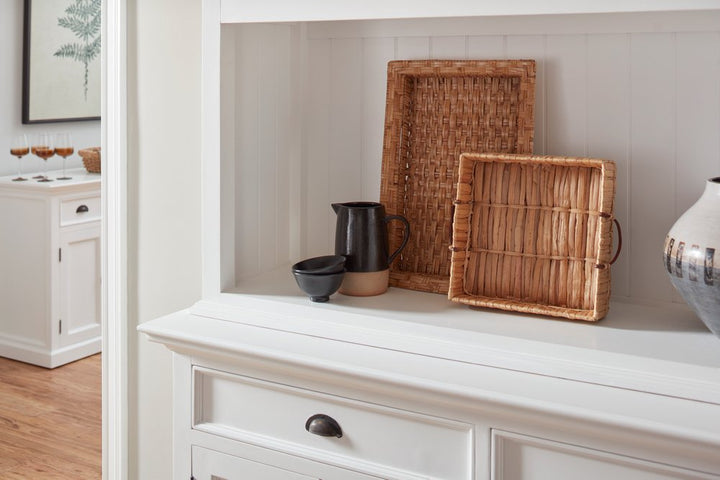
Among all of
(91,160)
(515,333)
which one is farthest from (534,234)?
(91,160)

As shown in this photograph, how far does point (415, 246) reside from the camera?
154cm

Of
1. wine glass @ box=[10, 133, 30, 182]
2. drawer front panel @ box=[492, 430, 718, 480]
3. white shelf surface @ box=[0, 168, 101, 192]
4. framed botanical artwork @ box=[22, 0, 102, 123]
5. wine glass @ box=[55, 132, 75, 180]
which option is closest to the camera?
drawer front panel @ box=[492, 430, 718, 480]

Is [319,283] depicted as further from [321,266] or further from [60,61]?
[60,61]

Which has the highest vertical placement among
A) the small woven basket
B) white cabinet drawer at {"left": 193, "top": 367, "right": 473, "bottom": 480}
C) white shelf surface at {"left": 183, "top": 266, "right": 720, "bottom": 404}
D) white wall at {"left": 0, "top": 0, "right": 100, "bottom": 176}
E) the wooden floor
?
white wall at {"left": 0, "top": 0, "right": 100, "bottom": 176}

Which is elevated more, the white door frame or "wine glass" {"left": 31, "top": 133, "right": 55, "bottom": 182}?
"wine glass" {"left": 31, "top": 133, "right": 55, "bottom": 182}

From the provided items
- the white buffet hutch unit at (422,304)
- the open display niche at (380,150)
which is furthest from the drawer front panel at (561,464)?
the open display niche at (380,150)

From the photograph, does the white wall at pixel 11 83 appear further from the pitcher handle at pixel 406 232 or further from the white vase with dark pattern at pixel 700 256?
the white vase with dark pattern at pixel 700 256

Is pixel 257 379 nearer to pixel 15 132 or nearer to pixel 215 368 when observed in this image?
pixel 215 368

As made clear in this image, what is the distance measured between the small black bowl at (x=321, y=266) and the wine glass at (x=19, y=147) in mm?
2920

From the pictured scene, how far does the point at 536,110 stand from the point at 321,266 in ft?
1.72

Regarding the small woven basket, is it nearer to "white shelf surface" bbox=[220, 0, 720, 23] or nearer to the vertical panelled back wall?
the vertical panelled back wall

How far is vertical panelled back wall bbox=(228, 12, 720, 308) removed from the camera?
1322mm

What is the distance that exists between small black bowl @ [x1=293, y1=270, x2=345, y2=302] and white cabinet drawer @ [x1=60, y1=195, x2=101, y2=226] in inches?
107

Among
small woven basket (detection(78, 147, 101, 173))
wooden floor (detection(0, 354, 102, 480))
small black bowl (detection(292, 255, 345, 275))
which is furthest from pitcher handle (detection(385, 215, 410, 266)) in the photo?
small woven basket (detection(78, 147, 101, 173))
